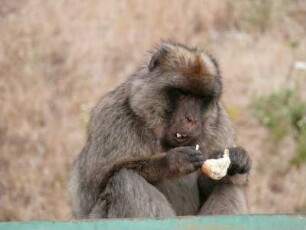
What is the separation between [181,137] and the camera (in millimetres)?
6961

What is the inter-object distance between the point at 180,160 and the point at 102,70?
5721mm

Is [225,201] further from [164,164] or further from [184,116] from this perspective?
[184,116]

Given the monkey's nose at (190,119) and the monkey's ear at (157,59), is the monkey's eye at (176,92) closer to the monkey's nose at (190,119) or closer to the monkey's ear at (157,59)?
the monkey's nose at (190,119)

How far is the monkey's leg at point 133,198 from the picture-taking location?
22.9 feet

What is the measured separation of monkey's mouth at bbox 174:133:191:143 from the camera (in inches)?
273

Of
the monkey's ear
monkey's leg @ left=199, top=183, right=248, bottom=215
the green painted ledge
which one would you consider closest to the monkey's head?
the monkey's ear

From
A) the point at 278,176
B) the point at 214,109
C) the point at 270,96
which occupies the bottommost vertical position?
the point at 278,176

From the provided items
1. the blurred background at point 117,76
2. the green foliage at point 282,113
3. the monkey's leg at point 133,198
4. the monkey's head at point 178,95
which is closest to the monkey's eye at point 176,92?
the monkey's head at point 178,95

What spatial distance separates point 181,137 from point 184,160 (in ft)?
0.76

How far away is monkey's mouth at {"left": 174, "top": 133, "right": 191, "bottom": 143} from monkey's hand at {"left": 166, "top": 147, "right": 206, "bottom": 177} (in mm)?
109

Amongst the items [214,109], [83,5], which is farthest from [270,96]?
[214,109]

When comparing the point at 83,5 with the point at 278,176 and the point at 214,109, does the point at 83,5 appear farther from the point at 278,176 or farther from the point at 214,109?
the point at 214,109

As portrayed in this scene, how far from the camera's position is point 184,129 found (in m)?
6.91

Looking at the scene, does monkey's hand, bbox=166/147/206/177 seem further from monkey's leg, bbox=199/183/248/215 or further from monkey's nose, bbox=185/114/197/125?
monkey's leg, bbox=199/183/248/215
